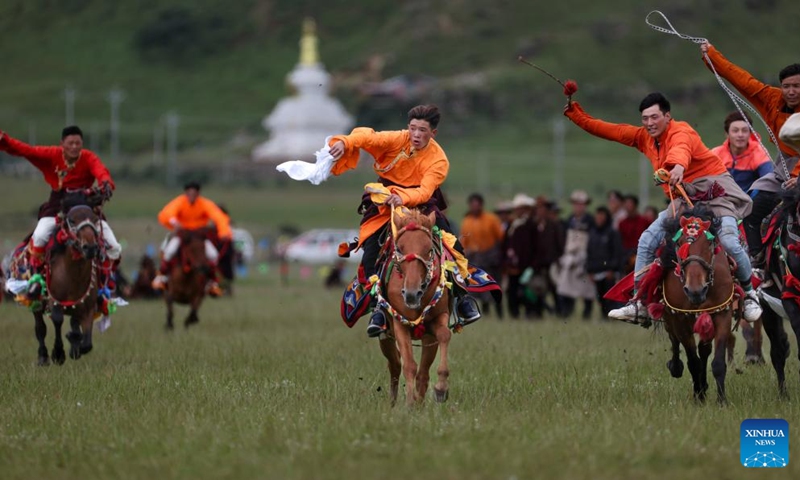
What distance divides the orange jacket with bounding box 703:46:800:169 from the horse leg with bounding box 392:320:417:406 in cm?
357

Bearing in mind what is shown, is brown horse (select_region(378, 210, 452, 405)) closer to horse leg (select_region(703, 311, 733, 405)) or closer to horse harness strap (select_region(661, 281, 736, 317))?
horse harness strap (select_region(661, 281, 736, 317))

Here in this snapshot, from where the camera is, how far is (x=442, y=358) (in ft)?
36.8

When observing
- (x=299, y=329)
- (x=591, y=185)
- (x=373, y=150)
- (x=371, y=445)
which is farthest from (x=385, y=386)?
(x=591, y=185)

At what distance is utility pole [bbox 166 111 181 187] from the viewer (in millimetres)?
73669

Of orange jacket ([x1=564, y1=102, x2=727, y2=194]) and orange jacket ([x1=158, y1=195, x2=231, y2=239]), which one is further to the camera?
orange jacket ([x1=158, y1=195, x2=231, y2=239])

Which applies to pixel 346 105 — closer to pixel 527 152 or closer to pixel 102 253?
pixel 527 152

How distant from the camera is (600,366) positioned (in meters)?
14.6

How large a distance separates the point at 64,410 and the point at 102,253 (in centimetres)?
477

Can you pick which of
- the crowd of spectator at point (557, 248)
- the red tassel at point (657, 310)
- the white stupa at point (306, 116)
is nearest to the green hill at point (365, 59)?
the white stupa at point (306, 116)

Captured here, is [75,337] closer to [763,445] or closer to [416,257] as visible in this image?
[416,257]

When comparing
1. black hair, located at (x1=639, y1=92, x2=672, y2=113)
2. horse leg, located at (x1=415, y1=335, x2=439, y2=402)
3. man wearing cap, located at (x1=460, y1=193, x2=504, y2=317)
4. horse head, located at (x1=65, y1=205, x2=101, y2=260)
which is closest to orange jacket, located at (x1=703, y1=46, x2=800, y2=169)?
black hair, located at (x1=639, y1=92, x2=672, y2=113)

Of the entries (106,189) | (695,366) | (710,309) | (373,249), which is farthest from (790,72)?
(106,189)

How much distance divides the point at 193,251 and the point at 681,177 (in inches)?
455

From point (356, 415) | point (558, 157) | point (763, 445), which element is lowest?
point (763, 445)
